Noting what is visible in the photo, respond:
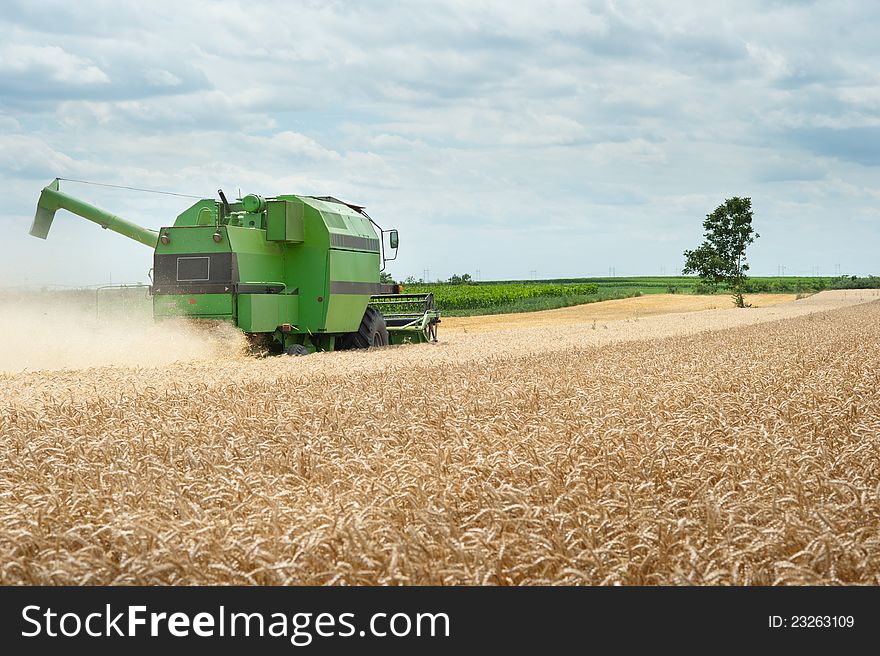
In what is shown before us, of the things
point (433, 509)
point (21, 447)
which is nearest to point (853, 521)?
point (433, 509)

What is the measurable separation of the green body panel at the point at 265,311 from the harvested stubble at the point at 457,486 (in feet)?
24.3

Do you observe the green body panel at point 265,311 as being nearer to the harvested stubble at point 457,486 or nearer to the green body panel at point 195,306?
the green body panel at point 195,306

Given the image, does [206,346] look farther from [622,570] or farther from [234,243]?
[622,570]

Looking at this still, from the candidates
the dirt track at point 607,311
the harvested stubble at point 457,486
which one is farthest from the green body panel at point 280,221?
the dirt track at point 607,311

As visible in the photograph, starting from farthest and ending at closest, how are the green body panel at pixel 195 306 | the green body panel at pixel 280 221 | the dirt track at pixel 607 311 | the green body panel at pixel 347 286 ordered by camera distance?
the dirt track at pixel 607 311 < the green body panel at pixel 347 286 < the green body panel at pixel 280 221 < the green body panel at pixel 195 306

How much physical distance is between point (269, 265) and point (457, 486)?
43.7 feet

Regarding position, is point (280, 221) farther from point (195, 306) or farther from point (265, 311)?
point (195, 306)

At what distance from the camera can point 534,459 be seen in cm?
516

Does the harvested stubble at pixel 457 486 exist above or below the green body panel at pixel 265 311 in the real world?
below

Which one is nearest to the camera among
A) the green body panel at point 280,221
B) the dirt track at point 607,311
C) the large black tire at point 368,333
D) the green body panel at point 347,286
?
the green body panel at point 280,221

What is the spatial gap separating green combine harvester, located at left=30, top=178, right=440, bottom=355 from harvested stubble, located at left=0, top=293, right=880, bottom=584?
7.65m

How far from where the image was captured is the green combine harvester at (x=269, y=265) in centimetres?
1645

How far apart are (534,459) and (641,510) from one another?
1.13 metres

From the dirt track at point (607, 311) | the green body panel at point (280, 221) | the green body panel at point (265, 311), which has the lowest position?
the dirt track at point (607, 311)
